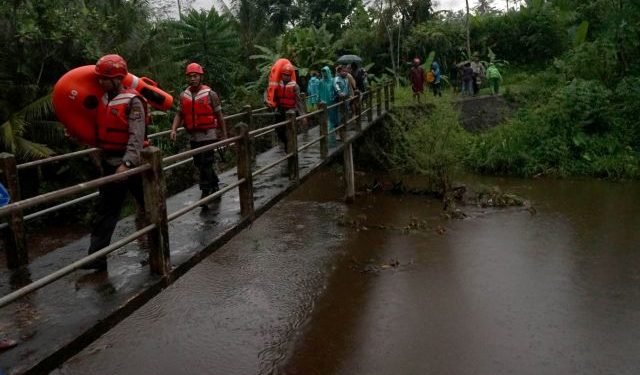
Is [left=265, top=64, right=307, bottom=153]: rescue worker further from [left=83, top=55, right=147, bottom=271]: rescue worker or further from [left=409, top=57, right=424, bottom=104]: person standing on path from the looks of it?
[left=409, top=57, right=424, bottom=104]: person standing on path

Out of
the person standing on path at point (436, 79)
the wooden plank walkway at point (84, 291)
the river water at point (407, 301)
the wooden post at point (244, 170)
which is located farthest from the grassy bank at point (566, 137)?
the wooden plank walkway at point (84, 291)

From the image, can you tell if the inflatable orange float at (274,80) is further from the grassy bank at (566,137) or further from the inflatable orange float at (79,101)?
the grassy bank at (566,137)

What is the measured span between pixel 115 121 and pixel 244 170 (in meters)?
1.50

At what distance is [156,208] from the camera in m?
3.68

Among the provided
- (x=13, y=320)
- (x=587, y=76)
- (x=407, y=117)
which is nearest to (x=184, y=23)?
(x=407, y=117)

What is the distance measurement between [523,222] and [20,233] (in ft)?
30.2

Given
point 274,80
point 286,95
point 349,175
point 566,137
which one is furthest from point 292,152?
point 566,137

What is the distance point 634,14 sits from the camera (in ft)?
52.7

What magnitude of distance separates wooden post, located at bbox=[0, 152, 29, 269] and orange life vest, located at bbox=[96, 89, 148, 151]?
2.23 ft

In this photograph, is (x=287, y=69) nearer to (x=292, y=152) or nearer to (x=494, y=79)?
(x=292, y=152)

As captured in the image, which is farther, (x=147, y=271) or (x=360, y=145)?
(x=360, y=145)

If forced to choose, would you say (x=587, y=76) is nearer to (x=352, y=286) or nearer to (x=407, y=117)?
(x=407, y=117)

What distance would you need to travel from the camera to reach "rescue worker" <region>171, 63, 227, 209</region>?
5723 millimetres

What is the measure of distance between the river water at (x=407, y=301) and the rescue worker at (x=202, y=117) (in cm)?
214
